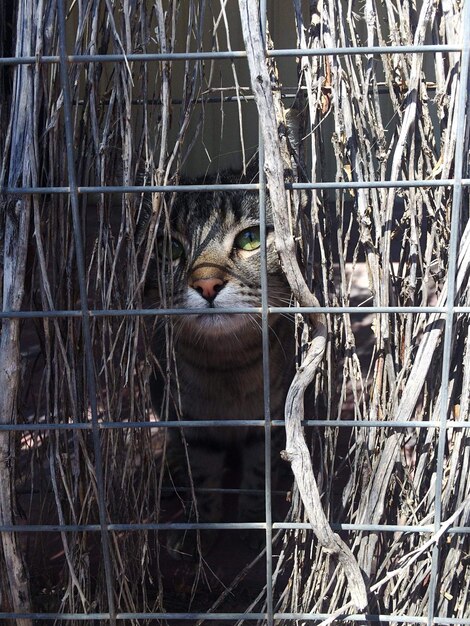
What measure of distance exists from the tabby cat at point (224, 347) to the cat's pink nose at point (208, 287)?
0.04 m

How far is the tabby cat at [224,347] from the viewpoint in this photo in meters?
2.52

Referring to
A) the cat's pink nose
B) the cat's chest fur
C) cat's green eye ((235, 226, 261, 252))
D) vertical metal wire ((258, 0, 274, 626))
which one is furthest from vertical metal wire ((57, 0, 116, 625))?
cat's green eye ((235, 226, 261, 252))

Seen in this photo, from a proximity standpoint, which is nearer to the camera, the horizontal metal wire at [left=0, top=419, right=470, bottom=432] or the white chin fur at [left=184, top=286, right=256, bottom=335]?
the horizontal metal wire at [left=0, top=419, right=470, bottom=432]

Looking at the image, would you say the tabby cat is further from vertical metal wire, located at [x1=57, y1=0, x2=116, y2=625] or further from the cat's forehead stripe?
vertical metal wire, located at [x1=57, y1=0, x2=116, y2=625]

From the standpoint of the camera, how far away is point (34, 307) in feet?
6.49

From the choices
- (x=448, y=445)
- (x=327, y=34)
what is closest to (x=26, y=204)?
(x=327, y=34)

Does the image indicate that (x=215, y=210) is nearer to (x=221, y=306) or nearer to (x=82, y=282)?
(x=221, y=306)


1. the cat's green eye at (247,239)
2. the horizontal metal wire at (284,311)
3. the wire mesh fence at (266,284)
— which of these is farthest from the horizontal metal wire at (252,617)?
the cat's green eye at (247,239)

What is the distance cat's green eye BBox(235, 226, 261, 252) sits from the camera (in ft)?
8.49

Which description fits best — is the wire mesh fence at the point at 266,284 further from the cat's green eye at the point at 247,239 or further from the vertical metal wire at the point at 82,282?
the cat's green eye at the point at 247,239

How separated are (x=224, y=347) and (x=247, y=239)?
19.5 inches

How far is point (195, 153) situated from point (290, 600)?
13.5ft

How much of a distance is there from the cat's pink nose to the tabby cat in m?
0.04

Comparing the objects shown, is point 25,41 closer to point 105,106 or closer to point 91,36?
point 91,36
